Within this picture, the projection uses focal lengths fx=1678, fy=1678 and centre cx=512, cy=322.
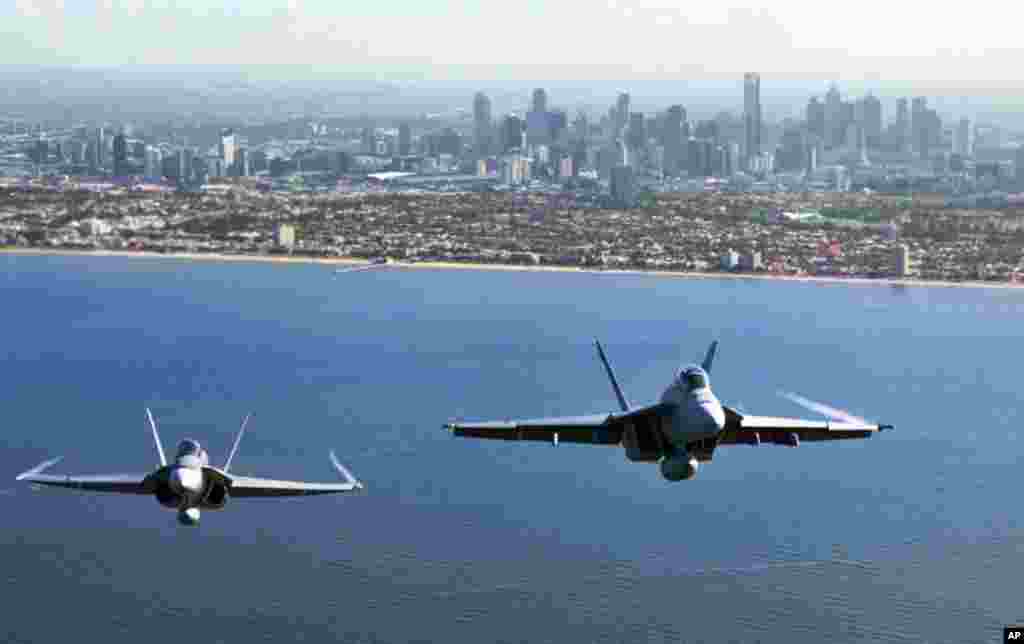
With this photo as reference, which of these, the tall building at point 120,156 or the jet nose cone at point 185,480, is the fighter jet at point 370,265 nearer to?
the tall building at point 120,156

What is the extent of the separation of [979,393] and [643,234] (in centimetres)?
4532

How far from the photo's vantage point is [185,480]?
21.6 metres

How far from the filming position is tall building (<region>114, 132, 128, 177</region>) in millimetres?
135750

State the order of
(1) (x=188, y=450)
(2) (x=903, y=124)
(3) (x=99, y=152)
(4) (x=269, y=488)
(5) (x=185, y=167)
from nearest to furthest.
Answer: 1. (1) (x=188, y=450)
2. (4) (x=269, y=488)
3. (5) (x=185, y=167)
4. (3) (x=99, y=152)
5. (2) (x=903, y=124)

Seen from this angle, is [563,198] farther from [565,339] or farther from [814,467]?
[814,467]

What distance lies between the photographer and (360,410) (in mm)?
52500

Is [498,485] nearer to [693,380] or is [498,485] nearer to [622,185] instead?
[693,380]

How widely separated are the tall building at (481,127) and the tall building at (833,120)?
110 ft

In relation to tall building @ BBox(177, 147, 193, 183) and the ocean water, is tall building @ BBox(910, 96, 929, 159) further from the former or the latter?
the ocean water

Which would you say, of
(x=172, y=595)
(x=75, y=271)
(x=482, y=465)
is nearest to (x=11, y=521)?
(x=172, y=595)

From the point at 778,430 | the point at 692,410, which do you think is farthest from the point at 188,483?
the point at 778,430

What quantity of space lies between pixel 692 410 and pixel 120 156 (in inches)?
4855

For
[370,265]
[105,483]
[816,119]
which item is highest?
[816,119]

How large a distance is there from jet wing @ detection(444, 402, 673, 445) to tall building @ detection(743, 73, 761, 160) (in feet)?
434
